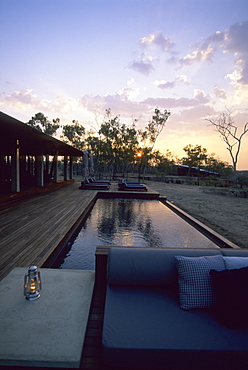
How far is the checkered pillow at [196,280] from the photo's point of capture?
1.78 metres

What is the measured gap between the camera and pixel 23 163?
15273mm

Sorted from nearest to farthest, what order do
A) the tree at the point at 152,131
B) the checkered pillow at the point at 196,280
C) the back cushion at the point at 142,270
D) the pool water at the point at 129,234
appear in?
the checkered pillow at the point at 196,280
the back cushion at the point at 142,270
the pool water at the point at 129,234
the tree at the point at 152,131

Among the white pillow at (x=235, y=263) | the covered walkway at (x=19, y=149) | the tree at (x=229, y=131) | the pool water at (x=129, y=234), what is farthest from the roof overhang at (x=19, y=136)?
the tree at (x=229, y=131)

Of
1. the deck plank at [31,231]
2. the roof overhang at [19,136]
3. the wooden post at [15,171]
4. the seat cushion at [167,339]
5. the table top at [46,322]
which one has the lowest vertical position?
the deck plank at [31,231]

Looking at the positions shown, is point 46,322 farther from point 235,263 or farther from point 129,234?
point 129,234

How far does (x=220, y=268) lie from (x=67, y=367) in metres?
1.39

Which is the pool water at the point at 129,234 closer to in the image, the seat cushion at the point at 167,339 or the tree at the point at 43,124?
the seat cushion at the point at 167,339

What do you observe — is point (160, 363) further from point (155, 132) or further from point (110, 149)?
point (155, 132)

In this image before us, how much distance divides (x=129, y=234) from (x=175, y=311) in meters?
3.56

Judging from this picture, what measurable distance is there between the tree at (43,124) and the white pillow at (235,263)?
29.4 m

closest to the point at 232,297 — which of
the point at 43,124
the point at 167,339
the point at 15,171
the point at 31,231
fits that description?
the point at 167,339

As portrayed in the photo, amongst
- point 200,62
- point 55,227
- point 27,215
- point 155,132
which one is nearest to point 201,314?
point 55,227

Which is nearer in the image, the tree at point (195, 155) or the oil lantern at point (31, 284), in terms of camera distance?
the oil lantern at point (31, 284)

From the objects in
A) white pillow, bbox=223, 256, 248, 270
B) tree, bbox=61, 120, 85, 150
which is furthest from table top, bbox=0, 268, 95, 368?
tree, bbox=61, 120, 85, 150
